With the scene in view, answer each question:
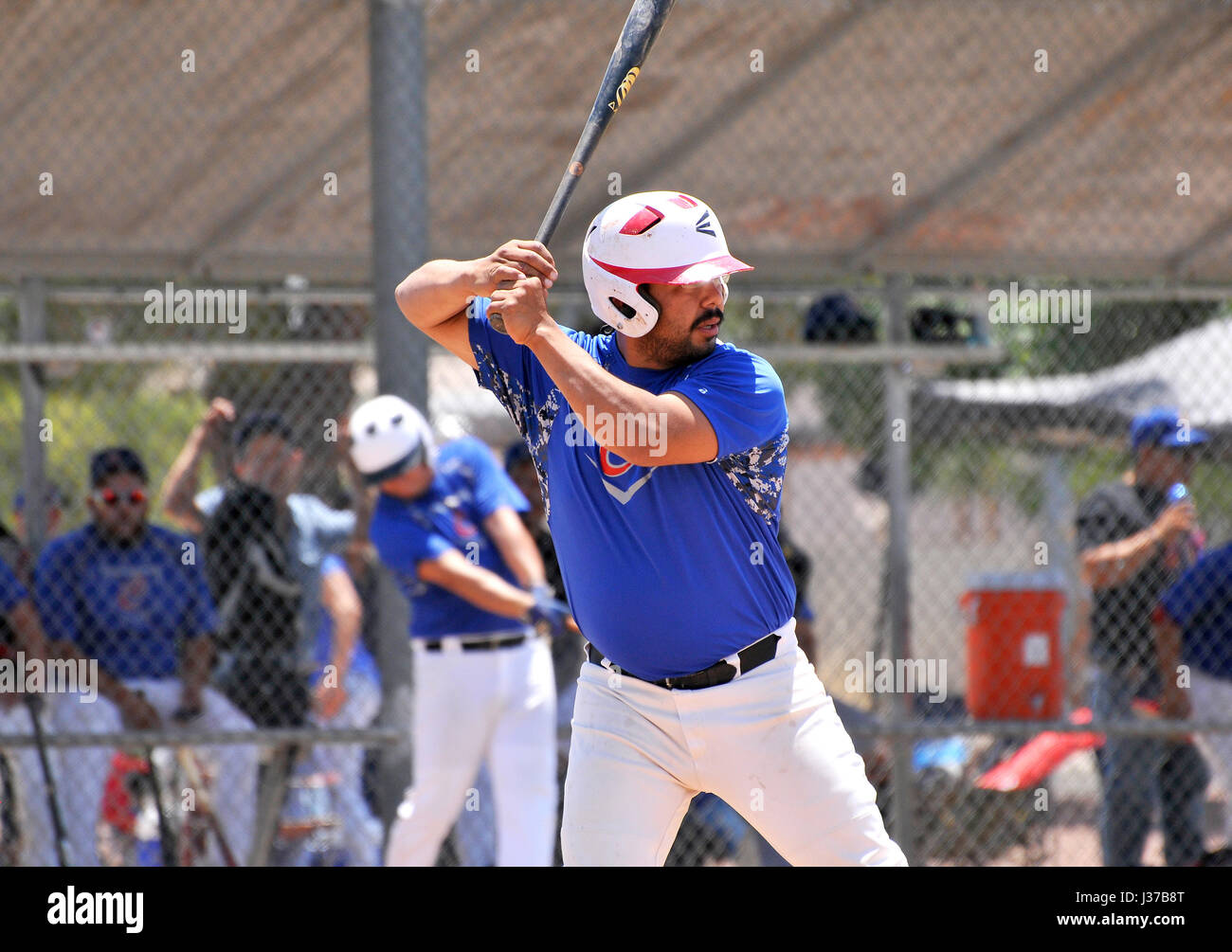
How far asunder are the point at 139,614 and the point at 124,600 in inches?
3.0

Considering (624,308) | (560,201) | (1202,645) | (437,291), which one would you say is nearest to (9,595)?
(437,291)

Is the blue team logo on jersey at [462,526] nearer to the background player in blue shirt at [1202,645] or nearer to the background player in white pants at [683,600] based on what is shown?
the background player in white pants at [683,600]

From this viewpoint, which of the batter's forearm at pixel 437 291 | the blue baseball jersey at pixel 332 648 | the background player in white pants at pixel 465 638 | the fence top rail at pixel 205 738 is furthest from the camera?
the blue baseball jersey at pixel 332 648

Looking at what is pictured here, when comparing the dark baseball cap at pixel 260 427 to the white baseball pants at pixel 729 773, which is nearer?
the white baseball pants at pixel 729 773

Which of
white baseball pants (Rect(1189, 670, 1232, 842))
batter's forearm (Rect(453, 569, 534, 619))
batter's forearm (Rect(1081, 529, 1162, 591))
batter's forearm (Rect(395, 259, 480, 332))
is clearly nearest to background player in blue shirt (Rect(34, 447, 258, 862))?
batter's forearm (Rect(453, 569, 534, 619))

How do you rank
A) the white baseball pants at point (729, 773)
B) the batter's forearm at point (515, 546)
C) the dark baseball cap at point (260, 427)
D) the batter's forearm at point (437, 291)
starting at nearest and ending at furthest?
the white baseball pants at point (729, 773), the batter's forearm at point (437, 291), the batter's forearm at point (515, 546), the dark baseball cap at point (260, 427)

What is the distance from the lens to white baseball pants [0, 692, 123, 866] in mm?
5277

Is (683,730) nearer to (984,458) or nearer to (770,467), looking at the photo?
(770,467)

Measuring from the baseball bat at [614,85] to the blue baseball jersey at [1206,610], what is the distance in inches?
132

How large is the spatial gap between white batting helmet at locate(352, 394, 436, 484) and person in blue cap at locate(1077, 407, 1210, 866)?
2628mm

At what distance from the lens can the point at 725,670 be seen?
10.1ft

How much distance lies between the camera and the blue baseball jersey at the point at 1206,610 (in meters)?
5.61

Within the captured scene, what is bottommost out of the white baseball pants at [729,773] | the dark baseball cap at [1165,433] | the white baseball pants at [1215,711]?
the white baseball pants at [1215,711]

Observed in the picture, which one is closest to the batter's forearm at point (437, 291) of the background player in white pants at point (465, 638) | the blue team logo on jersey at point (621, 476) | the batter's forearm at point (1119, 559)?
the blue team logo on jersey at point (621, 476)
